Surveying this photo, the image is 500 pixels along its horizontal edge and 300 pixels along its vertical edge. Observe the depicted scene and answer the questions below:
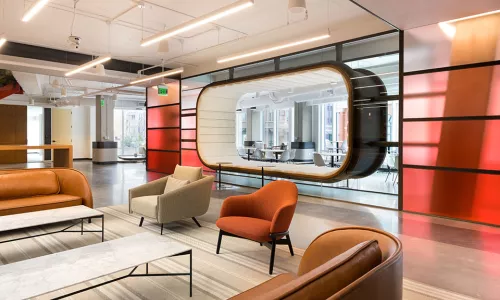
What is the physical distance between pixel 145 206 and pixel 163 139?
7.00m

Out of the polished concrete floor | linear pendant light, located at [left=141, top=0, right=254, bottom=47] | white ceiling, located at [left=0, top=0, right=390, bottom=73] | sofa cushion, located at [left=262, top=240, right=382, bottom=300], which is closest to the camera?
sofa cushion, located at [left=262, top=240, right=382, bottom=300]

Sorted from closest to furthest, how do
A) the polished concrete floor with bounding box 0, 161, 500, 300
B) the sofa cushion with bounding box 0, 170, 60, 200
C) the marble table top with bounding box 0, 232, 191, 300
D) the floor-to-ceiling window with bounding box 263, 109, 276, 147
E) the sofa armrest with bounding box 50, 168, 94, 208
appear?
the marble table top with bounding box 0, 232, 191, 300
the polished concrete floor with bounding box 0, 161, 500, 300
the sofa cushion with bounding box 0, 170, 60, 200
the sofa armrest with bounding box 50, 168, 94, 208
the floor-to-ceiling window with bounding box 263, 109, 276, 147

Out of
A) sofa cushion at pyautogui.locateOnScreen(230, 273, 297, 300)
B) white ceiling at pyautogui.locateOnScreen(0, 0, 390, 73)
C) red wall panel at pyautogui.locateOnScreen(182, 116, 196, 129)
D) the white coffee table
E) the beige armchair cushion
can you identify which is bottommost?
the white coffee table

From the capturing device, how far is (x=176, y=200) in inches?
174

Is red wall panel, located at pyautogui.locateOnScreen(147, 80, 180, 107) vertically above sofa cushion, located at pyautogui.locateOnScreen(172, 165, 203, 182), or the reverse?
red wall panel, located at pyautogui.locateOnScreen(147, 80, 180, 107)

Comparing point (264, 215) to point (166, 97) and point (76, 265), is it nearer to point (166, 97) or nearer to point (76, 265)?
point (76, 265)

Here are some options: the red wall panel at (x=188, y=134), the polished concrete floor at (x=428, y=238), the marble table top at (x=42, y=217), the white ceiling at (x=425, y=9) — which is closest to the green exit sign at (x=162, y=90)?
the red wall panel at (x=188, y=134)

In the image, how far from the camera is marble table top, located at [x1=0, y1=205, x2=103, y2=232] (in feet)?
11.5

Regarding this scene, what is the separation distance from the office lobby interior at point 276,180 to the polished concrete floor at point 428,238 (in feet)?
0.10

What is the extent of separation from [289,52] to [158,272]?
5.84 meters

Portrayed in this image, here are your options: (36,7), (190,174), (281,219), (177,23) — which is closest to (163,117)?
(177,23)

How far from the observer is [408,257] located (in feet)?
11.7

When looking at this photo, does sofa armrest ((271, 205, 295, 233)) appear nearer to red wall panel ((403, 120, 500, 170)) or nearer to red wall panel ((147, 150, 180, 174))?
red wall panel ((403, 120, 500, 170))

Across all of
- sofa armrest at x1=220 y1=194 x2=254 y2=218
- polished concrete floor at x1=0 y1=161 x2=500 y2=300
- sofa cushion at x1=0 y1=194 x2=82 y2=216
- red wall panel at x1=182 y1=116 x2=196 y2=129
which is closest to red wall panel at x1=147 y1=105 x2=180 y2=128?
red wall panel at x1=182 y1=116 x2=196 y2=129
